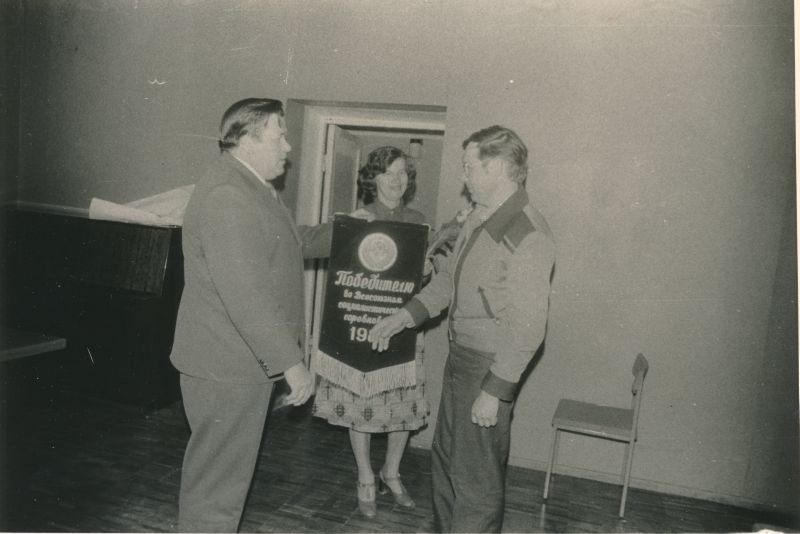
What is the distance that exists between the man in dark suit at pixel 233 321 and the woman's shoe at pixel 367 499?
3.68ft

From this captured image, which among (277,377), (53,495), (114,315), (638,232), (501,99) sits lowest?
(53,495)

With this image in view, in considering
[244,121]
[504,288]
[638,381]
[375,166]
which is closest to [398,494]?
[638,381]

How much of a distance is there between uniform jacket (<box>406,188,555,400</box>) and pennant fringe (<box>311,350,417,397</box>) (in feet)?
2.45

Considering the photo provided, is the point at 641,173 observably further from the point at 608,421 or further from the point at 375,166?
the point at 375,166

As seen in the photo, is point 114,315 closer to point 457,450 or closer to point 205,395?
point 205,395

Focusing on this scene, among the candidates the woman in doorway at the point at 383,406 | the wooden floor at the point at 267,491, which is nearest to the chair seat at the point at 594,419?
the wooden floor at the point at 267,491

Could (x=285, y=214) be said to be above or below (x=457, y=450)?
above

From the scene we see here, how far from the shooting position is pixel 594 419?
317cm

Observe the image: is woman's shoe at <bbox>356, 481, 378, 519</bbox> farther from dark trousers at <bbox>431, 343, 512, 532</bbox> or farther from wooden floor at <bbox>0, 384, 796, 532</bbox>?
dark trousers at <bbox>431, 343, 512, 532</bbox>

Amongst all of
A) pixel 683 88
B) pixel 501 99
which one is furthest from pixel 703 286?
pixel 501 99

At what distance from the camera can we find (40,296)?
→ 4246 millimetres

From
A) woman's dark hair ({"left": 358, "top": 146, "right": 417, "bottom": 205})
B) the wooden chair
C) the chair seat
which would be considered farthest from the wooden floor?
woman's dark hair ({"left": 358, "top": 146, "right": 417, "bottom": 205})

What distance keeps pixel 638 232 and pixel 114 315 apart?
3.33 m

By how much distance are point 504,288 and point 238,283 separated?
0.87m
